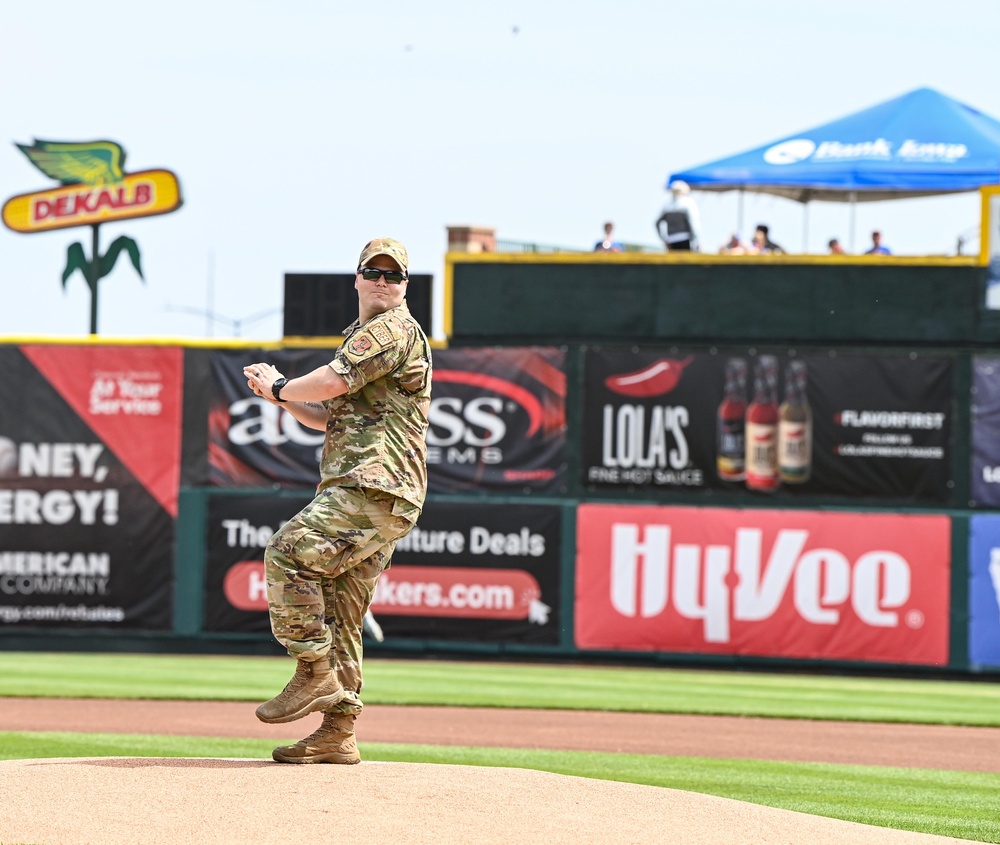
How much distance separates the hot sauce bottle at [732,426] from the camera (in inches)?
830

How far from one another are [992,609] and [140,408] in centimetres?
1115

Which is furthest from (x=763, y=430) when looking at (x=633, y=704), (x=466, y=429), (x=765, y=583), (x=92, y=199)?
(x=92, y=199)

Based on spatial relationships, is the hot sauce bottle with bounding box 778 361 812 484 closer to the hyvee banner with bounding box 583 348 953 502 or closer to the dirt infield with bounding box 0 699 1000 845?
the hyvee banner with bounding box 583 348 953 502

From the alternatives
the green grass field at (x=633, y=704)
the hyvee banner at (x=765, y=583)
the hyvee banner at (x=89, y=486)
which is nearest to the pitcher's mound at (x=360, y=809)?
the green grass field at (x=633, y=704)

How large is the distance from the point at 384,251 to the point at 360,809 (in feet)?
7.63

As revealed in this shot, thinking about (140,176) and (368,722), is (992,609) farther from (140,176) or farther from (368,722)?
(140,176)

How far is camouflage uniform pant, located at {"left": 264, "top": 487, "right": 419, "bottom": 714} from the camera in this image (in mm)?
6809

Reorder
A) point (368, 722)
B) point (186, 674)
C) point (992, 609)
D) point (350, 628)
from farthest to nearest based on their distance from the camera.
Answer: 1. point (992, 609)
2. point (186, 674)
3. point (368, 722)
4. point (350, 628)

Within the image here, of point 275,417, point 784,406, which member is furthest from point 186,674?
point 784,406

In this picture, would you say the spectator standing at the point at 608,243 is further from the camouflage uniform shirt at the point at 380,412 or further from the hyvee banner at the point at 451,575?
the camouflage uniform shirt at the point at 380,412

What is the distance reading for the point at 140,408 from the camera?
22.3 m

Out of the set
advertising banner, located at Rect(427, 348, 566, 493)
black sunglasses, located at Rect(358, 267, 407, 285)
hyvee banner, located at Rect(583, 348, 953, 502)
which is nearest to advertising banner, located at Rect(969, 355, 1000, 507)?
hyvee banner, located at Rect(583, 348, 953, 502)

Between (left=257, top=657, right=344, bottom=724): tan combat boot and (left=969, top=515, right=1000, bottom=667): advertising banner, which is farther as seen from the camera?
(left=969, top=515, right=1000, bottom=667): advertising banner

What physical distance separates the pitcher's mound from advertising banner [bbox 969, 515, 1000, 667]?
550 inches
